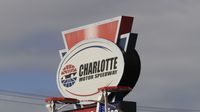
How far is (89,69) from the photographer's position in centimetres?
7619

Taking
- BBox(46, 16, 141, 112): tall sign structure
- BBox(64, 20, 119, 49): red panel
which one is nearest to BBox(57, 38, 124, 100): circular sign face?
BBox(46, 16, 141, 112): tall sign structure

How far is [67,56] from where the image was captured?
7800 centimetres

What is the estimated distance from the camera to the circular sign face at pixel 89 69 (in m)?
74.2

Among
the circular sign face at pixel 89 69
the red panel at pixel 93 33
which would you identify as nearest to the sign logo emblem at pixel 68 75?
the circular sign face at pixel 89 69

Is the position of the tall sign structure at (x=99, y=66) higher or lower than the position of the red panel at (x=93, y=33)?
lower

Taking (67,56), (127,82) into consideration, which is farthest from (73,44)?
(127,82)

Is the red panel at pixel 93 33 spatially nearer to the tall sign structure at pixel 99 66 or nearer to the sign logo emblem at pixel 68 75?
the tall sign structure at pixel 99 66

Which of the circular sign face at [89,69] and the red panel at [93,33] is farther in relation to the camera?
the red panel at [93,33]

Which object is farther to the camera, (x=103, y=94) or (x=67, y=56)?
(x=67, y=56)

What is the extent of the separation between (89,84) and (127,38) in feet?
12.9

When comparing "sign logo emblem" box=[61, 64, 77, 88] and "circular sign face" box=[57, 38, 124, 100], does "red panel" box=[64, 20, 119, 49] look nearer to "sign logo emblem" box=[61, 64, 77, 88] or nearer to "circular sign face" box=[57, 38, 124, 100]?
"circular sign face" box=[57, 38, 124, 100]

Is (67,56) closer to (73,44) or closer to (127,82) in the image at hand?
(73,44)

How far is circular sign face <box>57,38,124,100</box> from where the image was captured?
74250mm

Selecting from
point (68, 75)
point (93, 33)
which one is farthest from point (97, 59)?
point (68, 75)
